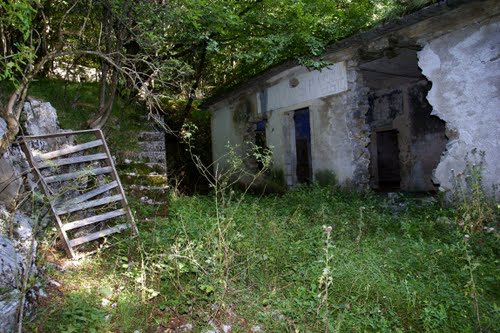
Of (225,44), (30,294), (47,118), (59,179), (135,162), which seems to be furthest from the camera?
(225,44)

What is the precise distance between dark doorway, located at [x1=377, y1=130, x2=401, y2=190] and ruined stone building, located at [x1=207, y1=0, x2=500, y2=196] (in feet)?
0.11

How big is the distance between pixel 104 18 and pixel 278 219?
15.6 feet

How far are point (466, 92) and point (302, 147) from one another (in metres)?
4.77

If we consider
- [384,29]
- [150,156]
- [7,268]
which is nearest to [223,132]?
[150,156]

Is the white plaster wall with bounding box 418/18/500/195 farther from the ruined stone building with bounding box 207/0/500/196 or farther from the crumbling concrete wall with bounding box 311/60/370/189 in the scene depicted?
the crumbling concrete wall with bounding box 311/60/370/189

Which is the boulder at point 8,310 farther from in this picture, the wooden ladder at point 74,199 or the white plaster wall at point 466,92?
the white plaster wall at point 466,92

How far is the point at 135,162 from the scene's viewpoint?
7430 mm

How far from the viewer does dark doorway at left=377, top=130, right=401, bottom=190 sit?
1119cm

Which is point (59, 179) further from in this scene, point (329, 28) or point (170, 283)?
point (329, 28)

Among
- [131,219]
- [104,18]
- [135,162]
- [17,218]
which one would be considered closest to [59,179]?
[17,218]

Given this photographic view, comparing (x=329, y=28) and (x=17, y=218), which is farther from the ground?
(x=329, y=28)

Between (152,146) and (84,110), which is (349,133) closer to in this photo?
(152,146)

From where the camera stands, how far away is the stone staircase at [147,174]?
6.59 meters

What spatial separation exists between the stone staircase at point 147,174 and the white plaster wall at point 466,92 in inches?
204
